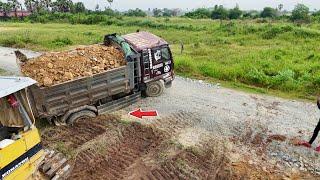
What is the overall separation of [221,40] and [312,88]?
47.3 feet

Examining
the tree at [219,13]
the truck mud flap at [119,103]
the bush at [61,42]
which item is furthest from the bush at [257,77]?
the tree at [219,13]

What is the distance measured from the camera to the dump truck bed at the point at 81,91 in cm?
1262

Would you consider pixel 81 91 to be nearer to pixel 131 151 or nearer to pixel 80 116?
pixel 80 116

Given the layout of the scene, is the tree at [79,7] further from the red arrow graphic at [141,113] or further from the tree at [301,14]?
the red arrow graphic at [141,113]

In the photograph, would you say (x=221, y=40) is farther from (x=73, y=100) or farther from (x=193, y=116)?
(x=73, y=100)

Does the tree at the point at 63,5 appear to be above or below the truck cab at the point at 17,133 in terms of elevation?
below

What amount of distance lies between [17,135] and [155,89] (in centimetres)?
934

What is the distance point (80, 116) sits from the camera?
13.6 m

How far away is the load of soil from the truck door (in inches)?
56.8

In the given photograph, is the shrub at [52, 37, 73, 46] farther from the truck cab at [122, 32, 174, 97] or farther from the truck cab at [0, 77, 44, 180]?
the truck cab at [0, 77, 44, 180]

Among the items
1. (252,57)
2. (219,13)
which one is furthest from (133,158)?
(219,13)

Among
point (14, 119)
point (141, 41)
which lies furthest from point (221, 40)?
point (14, 119)

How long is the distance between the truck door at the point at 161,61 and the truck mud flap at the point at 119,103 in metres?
1.15

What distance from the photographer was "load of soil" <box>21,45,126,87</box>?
13.2m
